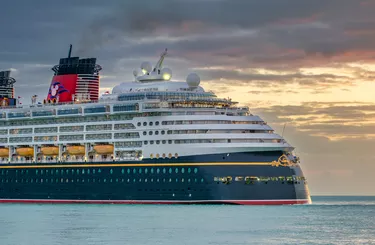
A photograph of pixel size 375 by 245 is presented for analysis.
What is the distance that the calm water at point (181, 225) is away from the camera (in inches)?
2581

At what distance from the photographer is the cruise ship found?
90875mm

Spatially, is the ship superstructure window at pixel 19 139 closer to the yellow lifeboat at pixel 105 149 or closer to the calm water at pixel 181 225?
the yellow lifeboat at pixel 105 149

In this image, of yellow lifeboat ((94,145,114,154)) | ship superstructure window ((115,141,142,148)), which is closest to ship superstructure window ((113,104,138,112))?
ship superstructure window ((115,141,142,148))

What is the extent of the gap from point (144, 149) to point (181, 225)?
23.0m

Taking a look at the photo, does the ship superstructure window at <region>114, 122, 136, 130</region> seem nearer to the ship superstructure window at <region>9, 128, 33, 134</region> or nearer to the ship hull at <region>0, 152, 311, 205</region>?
the ship hull at <region>0, 152, 311, 205</region>

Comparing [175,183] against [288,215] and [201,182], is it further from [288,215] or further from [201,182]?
[288,215]

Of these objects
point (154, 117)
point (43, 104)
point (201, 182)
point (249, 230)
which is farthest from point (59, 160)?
point (249, 230)

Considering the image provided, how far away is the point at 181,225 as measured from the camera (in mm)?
74250

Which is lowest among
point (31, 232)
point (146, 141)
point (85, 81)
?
point (31, 232)

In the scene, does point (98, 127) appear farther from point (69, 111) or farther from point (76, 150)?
point (69, 111)

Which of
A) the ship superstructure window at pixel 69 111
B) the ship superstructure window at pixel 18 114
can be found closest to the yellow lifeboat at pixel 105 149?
the ship superstructure window at pixel 69 111

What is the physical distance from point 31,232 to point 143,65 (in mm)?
38053

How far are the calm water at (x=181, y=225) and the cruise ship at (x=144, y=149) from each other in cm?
246

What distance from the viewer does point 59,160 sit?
105562 mm
